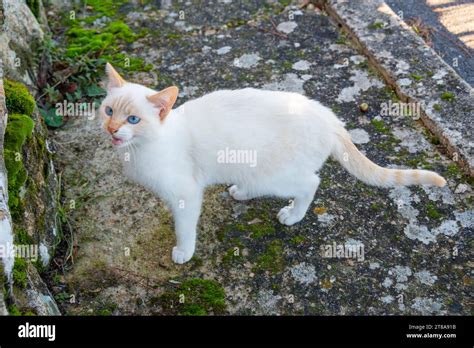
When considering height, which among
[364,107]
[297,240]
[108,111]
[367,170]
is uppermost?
[108,111]

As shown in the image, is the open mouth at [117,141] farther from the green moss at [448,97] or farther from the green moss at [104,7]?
the green moss at [104,7]

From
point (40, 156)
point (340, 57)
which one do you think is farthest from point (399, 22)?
point (40, 156)

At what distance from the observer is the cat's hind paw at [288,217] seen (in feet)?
10.9

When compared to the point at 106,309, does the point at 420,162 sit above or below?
above

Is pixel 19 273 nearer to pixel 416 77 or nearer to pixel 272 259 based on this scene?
pixel 272 259

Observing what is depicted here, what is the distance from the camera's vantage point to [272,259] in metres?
3.17

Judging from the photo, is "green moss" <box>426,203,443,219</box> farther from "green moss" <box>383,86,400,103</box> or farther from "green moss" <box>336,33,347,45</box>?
"green moss" <box>336,33,347,45</box>

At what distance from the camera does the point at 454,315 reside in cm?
281

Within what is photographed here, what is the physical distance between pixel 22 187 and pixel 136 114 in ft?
2.41

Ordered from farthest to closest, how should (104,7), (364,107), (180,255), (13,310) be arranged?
(104,7) → (364,107) → (180,255) → (13,310)

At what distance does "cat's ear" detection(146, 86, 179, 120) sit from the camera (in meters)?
2.71

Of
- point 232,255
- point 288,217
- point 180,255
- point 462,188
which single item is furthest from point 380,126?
point 180,255

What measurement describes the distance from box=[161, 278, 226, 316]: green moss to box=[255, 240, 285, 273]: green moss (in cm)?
29
